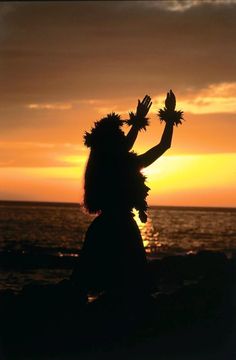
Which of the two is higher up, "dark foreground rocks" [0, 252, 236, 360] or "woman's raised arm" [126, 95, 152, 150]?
"woman's raised arm" [126, 95, 152, 150]

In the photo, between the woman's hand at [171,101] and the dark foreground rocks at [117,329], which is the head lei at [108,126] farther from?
Answer: the dark foreground rocks at [117,329]

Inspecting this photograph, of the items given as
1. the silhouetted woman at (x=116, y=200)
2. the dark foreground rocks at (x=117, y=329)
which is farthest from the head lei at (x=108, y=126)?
the dark foreground rocks at (x=117, y=329)

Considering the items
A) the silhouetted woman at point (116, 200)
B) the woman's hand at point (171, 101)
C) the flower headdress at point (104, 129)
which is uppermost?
the woman's hand at point (171, 101)

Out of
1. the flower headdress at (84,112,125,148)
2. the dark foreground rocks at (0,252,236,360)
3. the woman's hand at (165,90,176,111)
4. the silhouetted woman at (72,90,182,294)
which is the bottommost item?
the dark foreground rocks at (0,252,236,360)

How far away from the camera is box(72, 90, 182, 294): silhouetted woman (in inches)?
230

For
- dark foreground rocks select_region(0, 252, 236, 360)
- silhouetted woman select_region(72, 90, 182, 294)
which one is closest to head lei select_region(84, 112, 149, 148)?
silhouetted woman select_region(72, 90, 182, 294)

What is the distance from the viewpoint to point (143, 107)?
594 cm

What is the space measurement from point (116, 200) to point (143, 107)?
1.04m

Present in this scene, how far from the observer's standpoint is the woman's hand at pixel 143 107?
233 inches

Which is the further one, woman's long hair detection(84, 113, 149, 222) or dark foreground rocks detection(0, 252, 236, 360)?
dark foreground rocks detection(0, 252, 236, 360)

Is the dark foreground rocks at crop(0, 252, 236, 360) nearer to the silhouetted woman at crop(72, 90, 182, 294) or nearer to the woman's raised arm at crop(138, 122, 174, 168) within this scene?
the silhouetted woman at crop(72, 90, 182, 294)

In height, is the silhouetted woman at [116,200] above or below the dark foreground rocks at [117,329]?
above

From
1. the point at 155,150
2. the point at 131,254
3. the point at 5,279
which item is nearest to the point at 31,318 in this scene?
the point at 131,254

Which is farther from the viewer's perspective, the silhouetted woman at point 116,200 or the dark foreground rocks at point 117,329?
the dark foreground rocks at point 117,329
